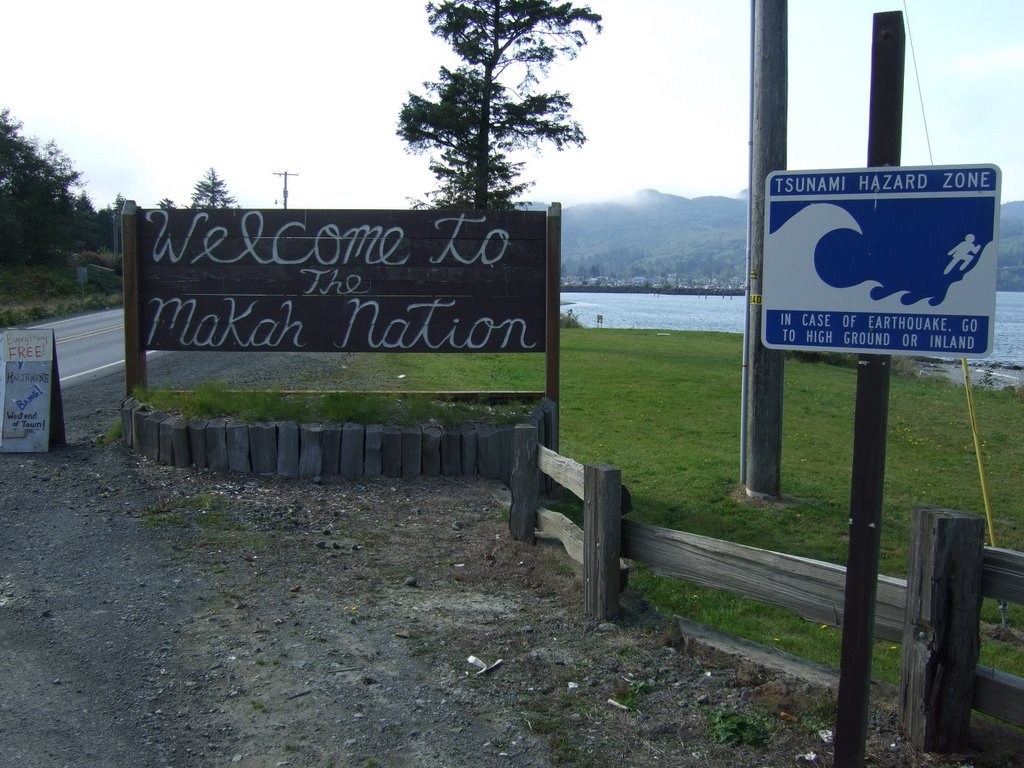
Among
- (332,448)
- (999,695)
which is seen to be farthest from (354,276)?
(999,695)

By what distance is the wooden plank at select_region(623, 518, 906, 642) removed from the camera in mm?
4004

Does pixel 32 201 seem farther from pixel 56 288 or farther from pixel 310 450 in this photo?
pixel 310 450

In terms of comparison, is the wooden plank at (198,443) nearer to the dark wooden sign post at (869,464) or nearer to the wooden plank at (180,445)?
the wooden plank at (180,445)

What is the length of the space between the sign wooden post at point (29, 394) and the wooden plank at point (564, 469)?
524 centimetres

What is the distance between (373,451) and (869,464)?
5.61 meters

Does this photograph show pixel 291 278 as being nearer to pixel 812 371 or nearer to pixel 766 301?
pixel 766 301

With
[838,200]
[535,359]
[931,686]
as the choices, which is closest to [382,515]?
[931,686]

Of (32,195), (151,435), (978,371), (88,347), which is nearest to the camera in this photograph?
(151,435)

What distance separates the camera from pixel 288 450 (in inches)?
317

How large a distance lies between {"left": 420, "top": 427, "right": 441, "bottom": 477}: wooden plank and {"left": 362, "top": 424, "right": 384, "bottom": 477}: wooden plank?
1.19ft

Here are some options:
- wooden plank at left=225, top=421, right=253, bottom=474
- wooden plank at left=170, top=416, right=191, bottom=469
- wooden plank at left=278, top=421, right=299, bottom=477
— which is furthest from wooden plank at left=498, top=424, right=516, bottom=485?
wooden plank at left=170, top=416, right=191, bottom=469

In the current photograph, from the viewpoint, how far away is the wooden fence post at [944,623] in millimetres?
3594

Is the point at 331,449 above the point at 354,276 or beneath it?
beneath

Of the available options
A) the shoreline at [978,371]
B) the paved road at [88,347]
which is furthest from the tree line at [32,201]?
the shoreline at [978,371]
